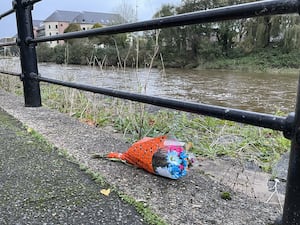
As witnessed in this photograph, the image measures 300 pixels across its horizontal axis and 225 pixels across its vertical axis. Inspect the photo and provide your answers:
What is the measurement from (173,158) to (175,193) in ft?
0.39

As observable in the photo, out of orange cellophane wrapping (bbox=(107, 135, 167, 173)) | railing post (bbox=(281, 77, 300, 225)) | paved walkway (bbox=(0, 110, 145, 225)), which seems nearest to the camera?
railing post (bbox=(281, 77, 300, 225))

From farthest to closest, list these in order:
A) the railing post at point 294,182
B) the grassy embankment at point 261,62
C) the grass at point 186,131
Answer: the grassy embankment at point 261,62 → the grass at point 186,131 → the railing post at point 294,182

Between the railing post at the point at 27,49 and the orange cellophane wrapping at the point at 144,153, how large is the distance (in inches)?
39.5

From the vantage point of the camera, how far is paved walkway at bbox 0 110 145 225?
655mm

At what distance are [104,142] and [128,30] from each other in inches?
17.5


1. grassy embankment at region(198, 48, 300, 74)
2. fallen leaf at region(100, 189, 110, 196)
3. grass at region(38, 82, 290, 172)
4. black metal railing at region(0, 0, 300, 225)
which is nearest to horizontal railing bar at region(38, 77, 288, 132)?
black metal railing at region(0, 0, 300, 225)

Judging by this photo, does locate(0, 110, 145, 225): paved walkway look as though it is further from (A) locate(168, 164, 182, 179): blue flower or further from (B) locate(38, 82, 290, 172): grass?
(B) locate(38, 82, 290, 172): grass

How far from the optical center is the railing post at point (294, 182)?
50 centimetres

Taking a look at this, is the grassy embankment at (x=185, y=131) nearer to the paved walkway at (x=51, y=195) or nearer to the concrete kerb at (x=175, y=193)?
the concrete kerb at (x=175, y=193)

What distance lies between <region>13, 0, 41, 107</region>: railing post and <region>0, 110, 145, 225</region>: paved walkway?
2.57ft

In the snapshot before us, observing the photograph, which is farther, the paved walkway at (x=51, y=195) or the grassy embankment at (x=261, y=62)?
the grassy embankment at (x=261, y=62)

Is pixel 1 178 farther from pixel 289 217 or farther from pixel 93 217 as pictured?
pixel 289 217

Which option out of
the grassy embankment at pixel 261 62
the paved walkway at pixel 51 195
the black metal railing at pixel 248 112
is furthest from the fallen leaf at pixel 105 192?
the grassy embankment at pixel 261 62

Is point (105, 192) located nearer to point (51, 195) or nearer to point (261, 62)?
point (51, 195)
